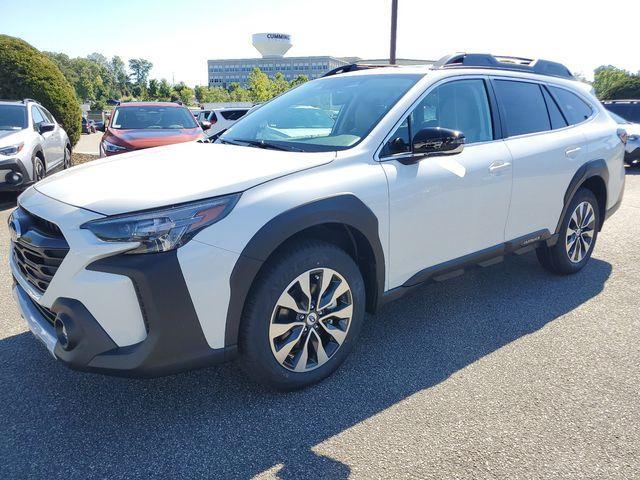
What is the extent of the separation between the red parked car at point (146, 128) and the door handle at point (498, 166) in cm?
590

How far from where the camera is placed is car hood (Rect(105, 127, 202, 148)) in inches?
328

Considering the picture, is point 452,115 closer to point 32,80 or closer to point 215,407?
point 215,407

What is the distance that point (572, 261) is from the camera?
4.54 meters

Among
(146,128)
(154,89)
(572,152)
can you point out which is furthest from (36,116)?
(154,89)

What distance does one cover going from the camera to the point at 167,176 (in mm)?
2547

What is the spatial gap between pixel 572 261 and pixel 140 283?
3890 mm

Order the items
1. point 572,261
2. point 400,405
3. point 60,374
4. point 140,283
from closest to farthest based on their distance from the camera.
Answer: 1. point 140,283
2. point 400,405
3. point 60,374
4. point 572,261

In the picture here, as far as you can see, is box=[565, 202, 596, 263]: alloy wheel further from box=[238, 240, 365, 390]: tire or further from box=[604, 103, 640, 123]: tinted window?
box=[604, 103, 640, 123]: tinted window

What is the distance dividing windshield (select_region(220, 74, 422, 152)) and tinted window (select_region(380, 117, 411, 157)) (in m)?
0.14

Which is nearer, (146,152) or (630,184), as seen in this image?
(146,152)

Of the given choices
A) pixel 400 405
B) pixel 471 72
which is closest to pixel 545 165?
pixel 471 72

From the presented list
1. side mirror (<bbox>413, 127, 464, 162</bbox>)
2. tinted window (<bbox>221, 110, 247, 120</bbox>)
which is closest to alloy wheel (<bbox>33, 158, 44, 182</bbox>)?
side mirror (<bbox>413, 127, 464, 162</bbox>)

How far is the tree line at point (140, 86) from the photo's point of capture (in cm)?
4572

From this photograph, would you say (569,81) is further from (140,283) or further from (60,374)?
(60,374)
